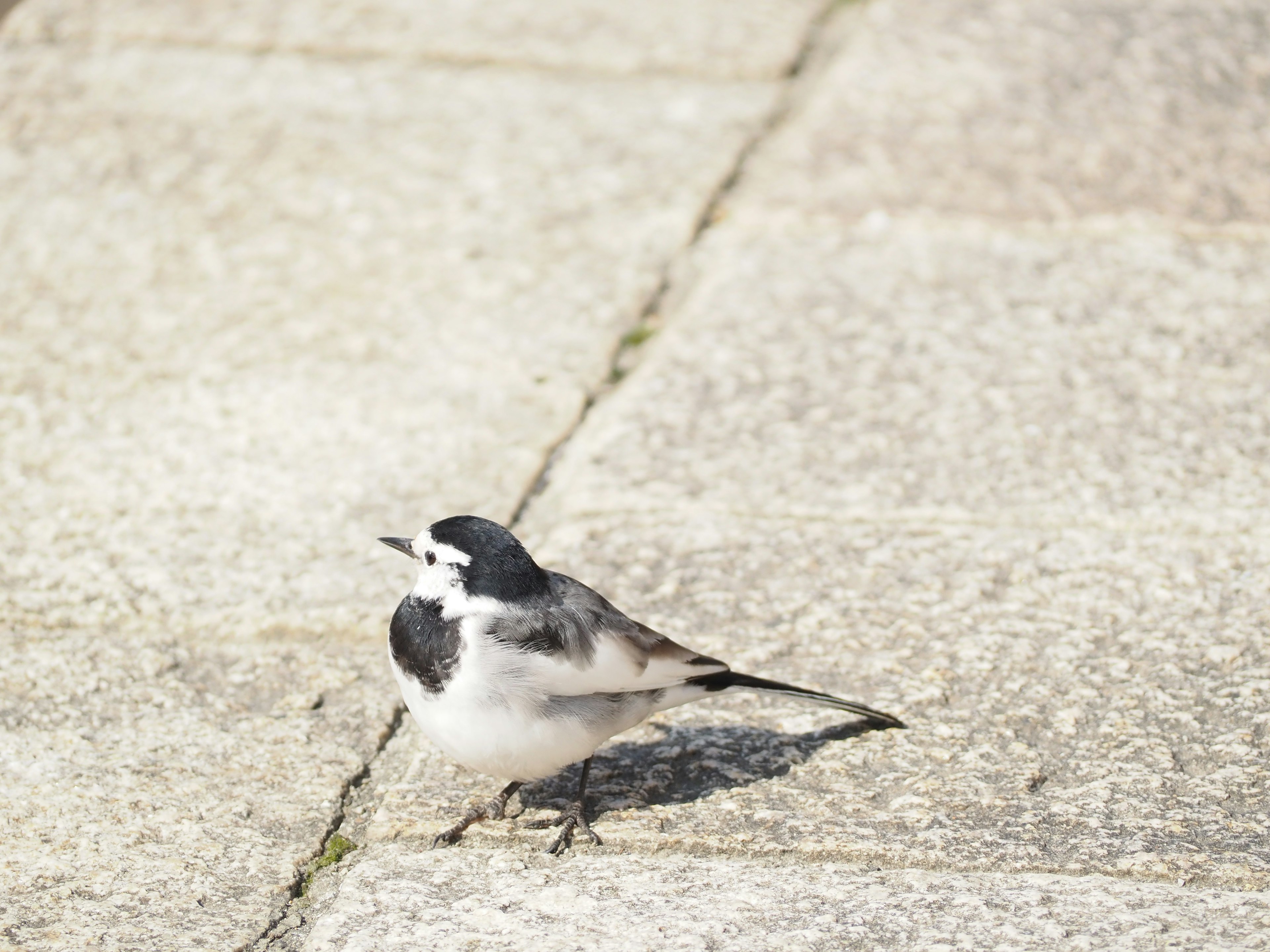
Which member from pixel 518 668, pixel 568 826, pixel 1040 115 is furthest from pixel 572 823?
pixel 1040 115

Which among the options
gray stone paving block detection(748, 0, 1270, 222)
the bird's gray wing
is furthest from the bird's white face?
gray stone paving block detection(748, 0, 1270, 222)

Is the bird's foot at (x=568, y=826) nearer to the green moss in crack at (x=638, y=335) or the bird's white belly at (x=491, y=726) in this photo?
the bird's white belly at (x=491, y=726)

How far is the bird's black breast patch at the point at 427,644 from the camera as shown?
8.48 ft

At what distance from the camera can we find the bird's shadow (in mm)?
2748

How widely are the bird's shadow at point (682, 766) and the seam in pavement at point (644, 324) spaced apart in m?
0.32

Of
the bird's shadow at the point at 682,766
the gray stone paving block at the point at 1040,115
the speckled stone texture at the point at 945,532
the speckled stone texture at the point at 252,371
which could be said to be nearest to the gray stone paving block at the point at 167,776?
the speckled stone texture at the point at 252,371

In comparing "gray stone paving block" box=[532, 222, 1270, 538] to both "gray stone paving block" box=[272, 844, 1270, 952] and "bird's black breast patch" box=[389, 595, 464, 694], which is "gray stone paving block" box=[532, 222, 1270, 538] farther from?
"gray stone paving block" box=[272, 844, 1270, 952]

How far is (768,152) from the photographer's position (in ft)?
17.0

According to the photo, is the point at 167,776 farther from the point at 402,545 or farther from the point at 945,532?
the point at 945,532

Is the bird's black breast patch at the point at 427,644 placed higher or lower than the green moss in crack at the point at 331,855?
higher

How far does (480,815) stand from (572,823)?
0.17 meters

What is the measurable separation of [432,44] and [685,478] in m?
2.93

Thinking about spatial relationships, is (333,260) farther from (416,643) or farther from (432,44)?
(416,643)

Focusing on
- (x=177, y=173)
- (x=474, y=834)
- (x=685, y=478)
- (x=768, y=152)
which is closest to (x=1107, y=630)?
(x=685, y=478)
